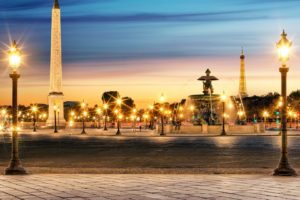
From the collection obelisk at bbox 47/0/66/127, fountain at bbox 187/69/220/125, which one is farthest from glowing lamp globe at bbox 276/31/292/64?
obelisk at bbox 47/0/66/127

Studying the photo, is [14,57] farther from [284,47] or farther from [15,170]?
[284,47]

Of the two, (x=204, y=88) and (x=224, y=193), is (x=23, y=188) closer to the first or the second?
→ (x=224, y=193)

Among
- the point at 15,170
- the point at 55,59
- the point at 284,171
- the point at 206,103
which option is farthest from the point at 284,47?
the point at 55,59

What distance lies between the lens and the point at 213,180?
1304 cm

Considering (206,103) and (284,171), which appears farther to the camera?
(206,103)

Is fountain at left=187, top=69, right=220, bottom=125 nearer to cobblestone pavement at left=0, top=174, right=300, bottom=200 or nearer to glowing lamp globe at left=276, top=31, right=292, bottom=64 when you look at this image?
glowing lamp globe at left=276, top=31, right=292, bottom=64

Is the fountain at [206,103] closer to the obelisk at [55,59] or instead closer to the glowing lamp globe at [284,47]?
the obelisk at [55,59]

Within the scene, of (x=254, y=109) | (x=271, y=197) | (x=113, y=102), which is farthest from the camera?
(x=254, y=109)

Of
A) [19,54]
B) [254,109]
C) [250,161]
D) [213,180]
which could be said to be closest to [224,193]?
[213,180]

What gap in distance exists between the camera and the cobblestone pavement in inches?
408

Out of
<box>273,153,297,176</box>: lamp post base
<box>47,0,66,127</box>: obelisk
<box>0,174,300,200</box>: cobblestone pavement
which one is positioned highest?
<box>47,0,66,127</box>: obelisk

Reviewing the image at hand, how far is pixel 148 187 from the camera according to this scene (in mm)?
11734

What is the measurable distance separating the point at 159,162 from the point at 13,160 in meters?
6.17

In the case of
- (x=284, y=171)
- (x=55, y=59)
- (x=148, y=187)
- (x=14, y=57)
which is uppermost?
(x=55, y=59)
